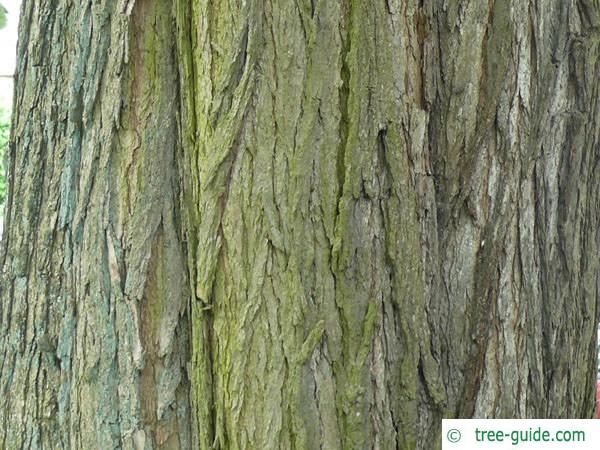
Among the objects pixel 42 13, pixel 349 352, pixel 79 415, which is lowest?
pixel 79 415

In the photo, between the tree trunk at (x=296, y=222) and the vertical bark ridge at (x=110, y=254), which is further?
the vertical bark ridge at (x=110, y=254)

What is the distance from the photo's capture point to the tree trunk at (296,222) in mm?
1676

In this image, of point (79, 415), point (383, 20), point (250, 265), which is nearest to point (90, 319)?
point (79, 415)

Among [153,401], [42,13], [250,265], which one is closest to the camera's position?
[250,265]

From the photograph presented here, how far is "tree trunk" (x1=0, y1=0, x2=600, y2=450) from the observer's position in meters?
1.68

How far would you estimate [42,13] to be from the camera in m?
1.97

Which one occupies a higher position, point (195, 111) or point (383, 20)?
point (383, 20)

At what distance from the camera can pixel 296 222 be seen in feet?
5.48

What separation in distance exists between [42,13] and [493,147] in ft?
3.51

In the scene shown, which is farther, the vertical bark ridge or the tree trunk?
the vertical bark ridge

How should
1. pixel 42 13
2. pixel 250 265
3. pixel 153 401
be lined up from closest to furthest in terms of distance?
pixel 250 265
pixel 153 401
pixel 42 13

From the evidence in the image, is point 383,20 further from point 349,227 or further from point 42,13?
point 42,13

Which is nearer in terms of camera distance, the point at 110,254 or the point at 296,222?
the point at 296,222

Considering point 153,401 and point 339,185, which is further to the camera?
point 153,401
